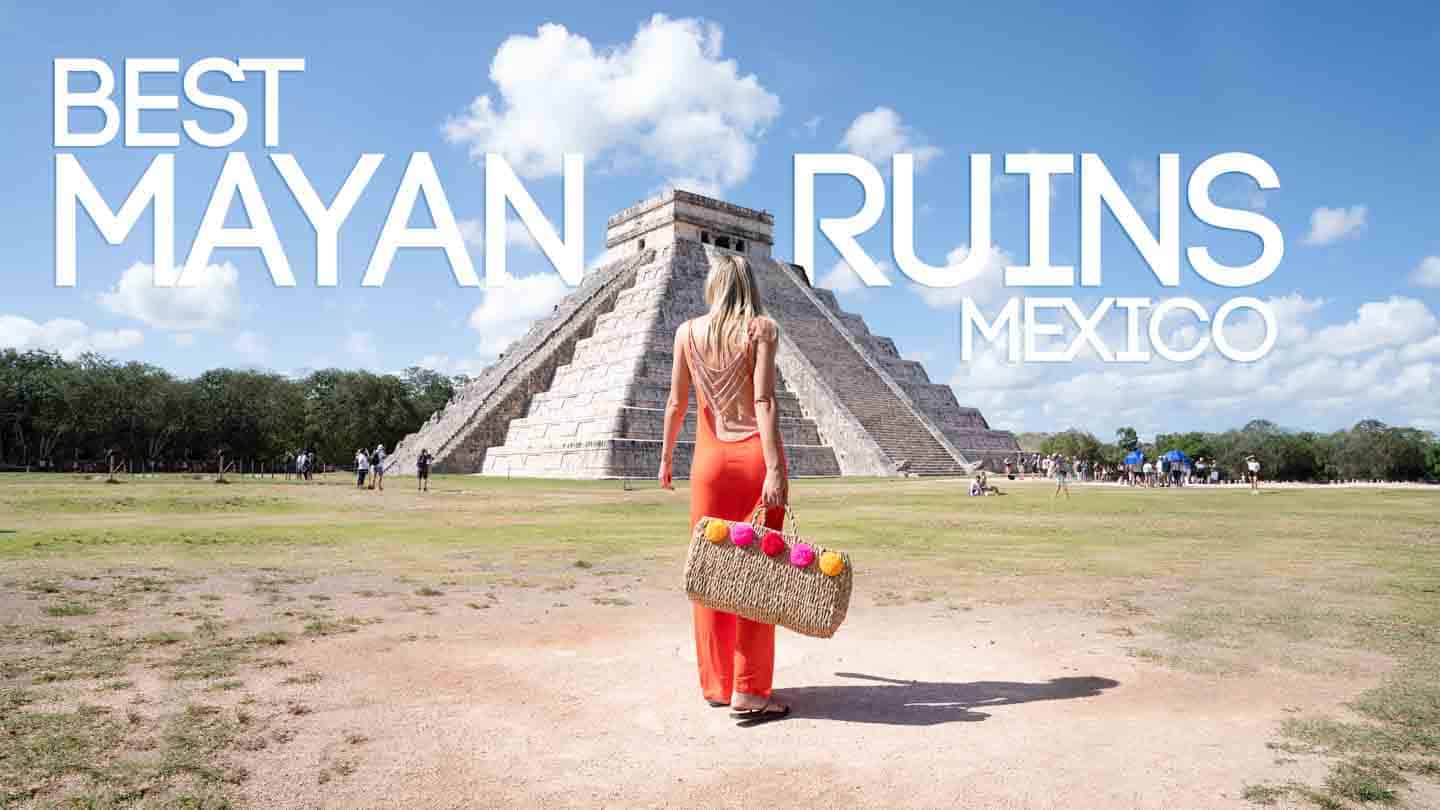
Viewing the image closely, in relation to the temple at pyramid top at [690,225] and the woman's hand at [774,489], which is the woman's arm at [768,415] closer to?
the woman's hand at [774,489]

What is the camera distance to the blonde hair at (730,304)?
188 inches

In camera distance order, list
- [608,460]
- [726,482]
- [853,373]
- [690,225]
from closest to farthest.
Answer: [726,482], [608,460], [853,373], [690,225]

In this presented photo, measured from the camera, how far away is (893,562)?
9875mm

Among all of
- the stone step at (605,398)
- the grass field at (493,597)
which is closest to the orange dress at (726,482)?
the grass field at (493,597)

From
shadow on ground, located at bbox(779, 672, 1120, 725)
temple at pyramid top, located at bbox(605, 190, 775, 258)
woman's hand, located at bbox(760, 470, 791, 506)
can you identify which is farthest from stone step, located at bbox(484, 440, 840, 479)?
woman's hand, located at bbox(760, 470, 791, 506)

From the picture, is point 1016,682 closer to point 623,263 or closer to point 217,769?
point 217,769

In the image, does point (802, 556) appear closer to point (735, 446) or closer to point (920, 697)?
point (735, 446)

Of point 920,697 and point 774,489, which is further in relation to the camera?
point 920,697

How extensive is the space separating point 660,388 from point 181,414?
110ft

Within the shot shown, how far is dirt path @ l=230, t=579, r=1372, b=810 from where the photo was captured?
3365 mm

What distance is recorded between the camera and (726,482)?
4.64 m

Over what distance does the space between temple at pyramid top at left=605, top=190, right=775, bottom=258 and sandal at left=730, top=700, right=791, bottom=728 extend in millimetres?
47893

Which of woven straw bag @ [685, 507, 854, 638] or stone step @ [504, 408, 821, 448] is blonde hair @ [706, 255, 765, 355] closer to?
woven straw bag @ [685, 507, 854, 638]

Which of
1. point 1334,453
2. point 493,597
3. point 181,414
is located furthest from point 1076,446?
point 493,597
